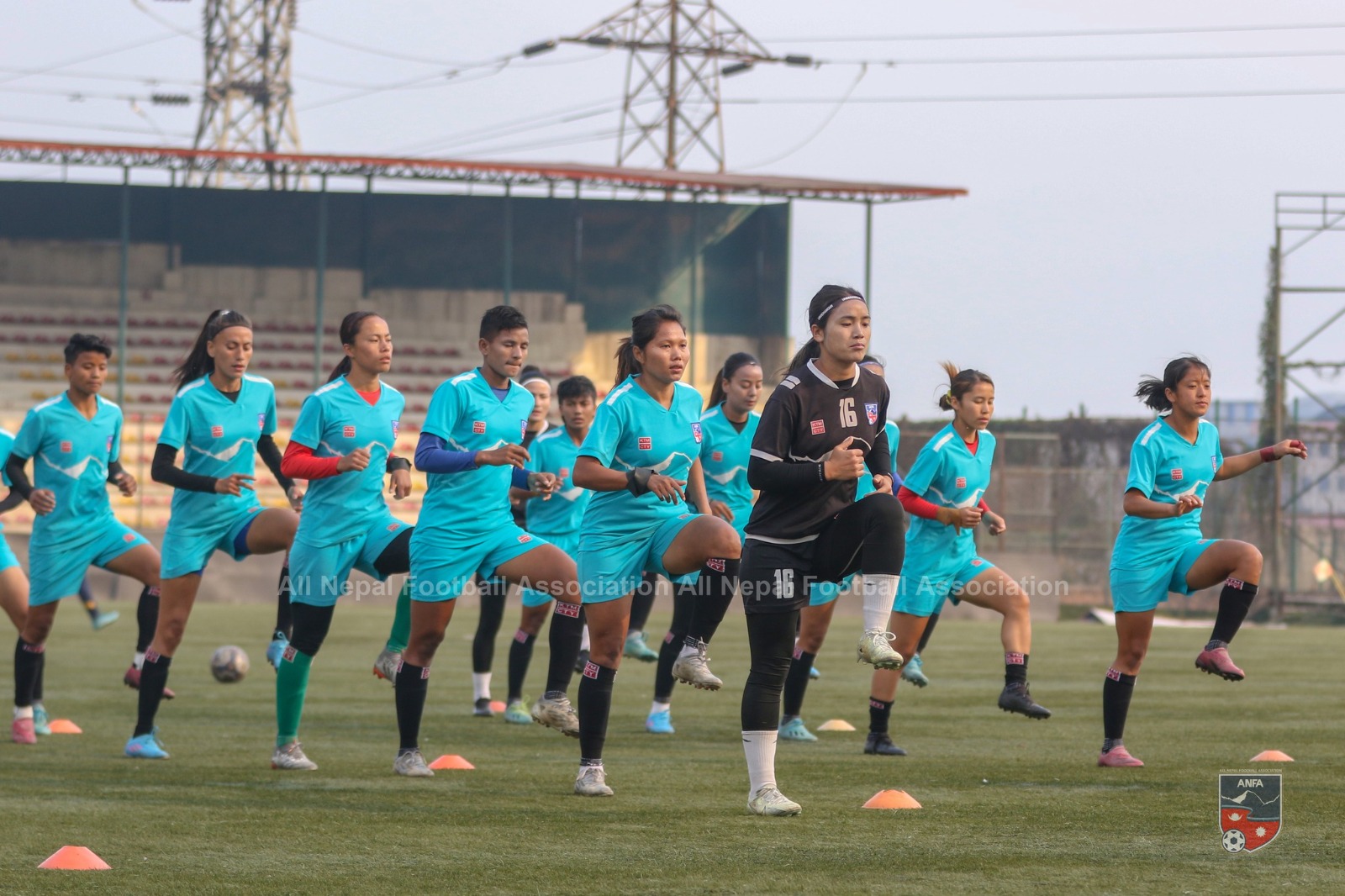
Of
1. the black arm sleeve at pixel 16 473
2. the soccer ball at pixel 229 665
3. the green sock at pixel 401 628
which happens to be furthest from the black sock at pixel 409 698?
the soccer ball at pixel 229 665

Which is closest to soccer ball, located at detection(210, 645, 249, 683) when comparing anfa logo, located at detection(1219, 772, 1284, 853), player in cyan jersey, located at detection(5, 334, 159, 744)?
player in cyan jersey, located at detection(5, 334, 159, 744)

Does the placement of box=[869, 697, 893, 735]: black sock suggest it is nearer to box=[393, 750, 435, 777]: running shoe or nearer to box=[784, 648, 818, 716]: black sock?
box=[784, 648, 818, 716]: black sock

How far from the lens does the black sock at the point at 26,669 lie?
30.6 ft

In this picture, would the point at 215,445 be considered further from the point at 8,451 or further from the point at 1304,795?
the point at 1304,795

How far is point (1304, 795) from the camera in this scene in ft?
22.4

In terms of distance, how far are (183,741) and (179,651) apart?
661 cm

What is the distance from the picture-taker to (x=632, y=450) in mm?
7125

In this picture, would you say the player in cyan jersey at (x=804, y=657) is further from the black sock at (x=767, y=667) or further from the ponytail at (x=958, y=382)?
the black sock at (x=767, y=667)

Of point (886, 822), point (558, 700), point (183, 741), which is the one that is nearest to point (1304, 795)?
point (886, 822)

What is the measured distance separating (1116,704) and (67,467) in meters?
5.66

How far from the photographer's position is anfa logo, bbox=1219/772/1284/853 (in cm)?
509

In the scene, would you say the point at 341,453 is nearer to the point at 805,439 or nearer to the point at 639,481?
the point at 639,481

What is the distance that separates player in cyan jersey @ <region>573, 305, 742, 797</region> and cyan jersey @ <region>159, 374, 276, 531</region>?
2335mm

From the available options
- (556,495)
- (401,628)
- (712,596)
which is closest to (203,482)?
(401,628)
